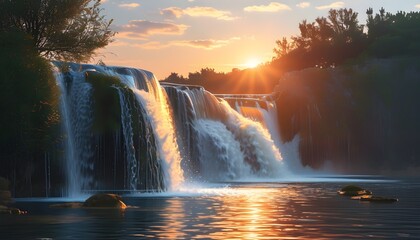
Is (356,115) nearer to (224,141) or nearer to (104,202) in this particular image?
(224,141)

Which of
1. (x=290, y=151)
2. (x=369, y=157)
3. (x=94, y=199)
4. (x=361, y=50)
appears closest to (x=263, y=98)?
(x=290, y=151)

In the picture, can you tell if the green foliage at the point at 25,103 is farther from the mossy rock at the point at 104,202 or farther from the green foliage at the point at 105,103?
the mossy rock at the point at 104,202

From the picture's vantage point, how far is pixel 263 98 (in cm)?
8956

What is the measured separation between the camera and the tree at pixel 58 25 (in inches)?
1759

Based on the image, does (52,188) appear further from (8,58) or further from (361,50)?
(361,50)

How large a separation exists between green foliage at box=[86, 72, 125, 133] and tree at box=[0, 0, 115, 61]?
2281 mm

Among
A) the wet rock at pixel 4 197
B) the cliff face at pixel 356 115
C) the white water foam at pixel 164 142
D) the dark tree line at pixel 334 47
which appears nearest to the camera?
the wet rock at pixel 4 197

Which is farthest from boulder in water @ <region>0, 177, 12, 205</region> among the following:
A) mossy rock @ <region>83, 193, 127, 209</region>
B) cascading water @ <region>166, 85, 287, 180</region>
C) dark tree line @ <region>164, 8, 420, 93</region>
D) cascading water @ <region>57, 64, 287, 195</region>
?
dark tree line @ <region>164, 8, 420, 93</region>

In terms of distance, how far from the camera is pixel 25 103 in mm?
40906

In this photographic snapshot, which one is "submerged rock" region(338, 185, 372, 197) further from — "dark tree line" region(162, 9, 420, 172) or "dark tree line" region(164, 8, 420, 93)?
"dark tree line" region(164, 8, 420, 93)

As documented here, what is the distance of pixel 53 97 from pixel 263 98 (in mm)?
49405

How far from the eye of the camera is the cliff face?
90.9 meters

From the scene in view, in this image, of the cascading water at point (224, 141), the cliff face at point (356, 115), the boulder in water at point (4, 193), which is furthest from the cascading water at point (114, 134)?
the cliff face at point (356, 115)

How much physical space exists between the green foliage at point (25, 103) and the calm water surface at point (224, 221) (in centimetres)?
562
